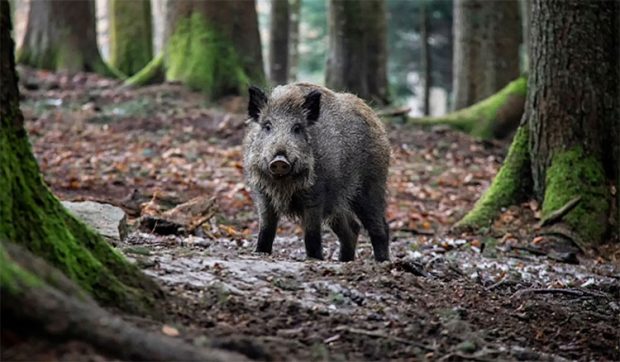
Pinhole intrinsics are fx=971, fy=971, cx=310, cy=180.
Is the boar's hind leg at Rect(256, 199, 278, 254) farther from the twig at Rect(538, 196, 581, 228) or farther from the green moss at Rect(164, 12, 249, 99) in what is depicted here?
the green moss at Rect(164, 12, 249, 99)

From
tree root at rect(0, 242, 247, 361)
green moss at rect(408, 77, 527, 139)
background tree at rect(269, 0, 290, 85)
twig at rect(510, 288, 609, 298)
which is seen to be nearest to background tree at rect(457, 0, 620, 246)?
twig at rect(510, 288, 609, 298)

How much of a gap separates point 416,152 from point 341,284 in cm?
961

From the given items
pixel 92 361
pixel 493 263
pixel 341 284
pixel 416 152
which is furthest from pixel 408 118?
pixel 92 361

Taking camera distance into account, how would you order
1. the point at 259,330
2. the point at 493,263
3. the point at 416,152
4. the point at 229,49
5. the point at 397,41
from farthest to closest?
the point at 397,41 → the point at 229,49 → the point at 416,152 → the point at 493,263 → the point at 259,330

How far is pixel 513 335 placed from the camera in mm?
5461

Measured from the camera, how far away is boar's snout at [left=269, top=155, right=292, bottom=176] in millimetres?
7301

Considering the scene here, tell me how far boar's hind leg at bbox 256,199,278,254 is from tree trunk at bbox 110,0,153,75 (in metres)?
15.8

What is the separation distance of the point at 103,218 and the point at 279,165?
1.56 m

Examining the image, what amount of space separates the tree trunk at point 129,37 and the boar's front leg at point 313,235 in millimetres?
15982

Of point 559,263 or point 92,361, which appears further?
point 559,263

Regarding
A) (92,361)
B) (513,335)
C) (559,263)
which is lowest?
(559,263)

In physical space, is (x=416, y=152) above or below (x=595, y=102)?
below

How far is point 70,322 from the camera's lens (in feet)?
11.9

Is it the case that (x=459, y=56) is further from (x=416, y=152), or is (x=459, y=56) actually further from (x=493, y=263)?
(x=493, y=263)
